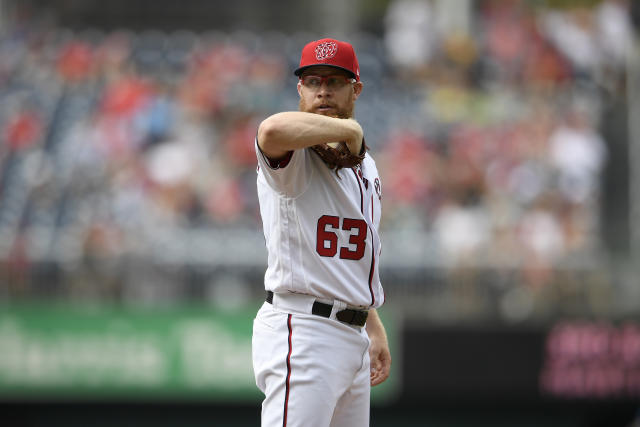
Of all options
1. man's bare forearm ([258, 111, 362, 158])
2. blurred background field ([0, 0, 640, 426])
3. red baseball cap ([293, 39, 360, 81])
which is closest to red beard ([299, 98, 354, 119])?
red baseball cap ([293, 39, 360, 81])

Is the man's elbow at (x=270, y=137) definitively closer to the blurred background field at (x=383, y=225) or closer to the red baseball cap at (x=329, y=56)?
the red baseball cap at (x=329, y=56)

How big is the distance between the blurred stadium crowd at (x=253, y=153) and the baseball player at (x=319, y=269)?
5.19 meters

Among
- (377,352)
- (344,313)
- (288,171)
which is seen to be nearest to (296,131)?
(288,171)

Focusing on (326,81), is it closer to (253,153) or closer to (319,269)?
(319,269)

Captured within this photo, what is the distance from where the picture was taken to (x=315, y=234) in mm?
3211

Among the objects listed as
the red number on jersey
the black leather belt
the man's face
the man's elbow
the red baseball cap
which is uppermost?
the red baseball cap

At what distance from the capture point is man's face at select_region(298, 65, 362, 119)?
3.23m

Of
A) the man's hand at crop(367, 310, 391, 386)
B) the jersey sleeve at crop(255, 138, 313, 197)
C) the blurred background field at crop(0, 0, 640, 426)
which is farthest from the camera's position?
the blurred background field at crop(0, 0, 640, 426)

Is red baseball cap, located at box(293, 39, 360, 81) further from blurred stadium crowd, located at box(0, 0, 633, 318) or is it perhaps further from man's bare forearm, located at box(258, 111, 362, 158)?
blurred stadium crowd, located at box(0, 0, 633, 318)

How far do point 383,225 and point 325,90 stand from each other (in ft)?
19.1

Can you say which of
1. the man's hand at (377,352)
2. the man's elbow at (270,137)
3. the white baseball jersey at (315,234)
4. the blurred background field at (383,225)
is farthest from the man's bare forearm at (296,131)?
the blurred background field at (383,225)

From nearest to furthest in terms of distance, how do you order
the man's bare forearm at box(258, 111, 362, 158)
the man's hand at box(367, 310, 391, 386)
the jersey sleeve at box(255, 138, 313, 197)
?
the man's bare forearm at box(258, 111, 362, 158) → the jersey sleeve at box(255, 138, 313, 197) → the man's hand at box(367, 310, 391, 386)

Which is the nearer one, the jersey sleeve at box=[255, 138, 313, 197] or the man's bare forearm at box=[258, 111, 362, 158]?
the man's bare forearm at box=[258, 111, 362, 158]

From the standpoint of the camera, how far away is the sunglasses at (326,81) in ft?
10.6
